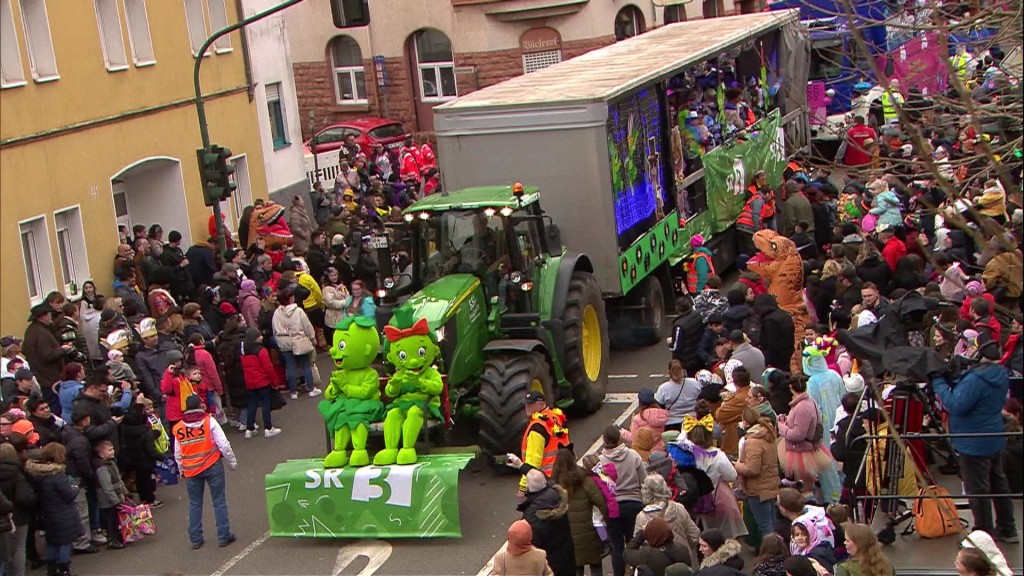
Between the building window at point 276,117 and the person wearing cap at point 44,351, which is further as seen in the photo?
the building window at point 276,117

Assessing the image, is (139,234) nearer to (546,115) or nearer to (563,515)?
(546,115)

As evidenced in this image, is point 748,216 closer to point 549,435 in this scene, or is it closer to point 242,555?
point 549,435

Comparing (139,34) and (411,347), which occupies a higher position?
(139,34)

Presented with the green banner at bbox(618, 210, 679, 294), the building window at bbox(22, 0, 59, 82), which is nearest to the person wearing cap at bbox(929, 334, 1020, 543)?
the green banner at bbox(618, 210, 679, 294)

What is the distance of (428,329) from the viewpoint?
14250 millimetres

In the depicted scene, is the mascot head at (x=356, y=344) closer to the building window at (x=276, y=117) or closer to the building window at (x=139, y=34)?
the building window at (x=139, y=34)

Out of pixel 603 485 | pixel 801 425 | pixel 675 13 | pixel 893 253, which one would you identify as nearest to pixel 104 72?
pixel 893 253

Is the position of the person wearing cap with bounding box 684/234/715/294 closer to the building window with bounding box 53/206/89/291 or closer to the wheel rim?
the wheel rim

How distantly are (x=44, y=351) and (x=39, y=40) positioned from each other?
11.2 ft

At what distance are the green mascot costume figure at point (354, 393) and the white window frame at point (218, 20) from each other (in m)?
13.0

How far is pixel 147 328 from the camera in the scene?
1717cm

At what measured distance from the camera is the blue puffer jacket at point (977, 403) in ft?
34.3

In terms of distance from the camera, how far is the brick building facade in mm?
39375

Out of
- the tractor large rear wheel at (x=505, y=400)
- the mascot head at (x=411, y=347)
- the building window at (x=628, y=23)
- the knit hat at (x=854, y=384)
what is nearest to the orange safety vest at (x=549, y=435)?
the mascot head at (x=411, y=347)
